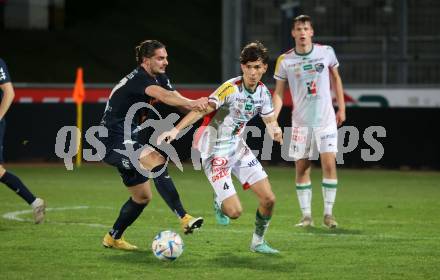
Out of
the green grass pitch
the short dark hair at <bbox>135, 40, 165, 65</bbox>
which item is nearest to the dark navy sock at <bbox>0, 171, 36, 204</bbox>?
the green grass pitch

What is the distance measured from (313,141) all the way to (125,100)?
2901 mm

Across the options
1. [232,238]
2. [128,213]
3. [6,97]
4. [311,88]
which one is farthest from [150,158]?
[311,88]

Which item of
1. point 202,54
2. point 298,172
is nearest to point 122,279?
point 298,172

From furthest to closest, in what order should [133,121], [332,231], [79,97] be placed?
1. [79,97]
2. [332,231]
3. [133,121]

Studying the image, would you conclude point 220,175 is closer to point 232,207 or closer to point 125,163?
point 232,207

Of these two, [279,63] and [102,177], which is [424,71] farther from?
[279,63]

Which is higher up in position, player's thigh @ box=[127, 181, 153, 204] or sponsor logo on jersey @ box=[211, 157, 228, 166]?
sponsor logo on jersey @ box=[211, 157, 228, 166]

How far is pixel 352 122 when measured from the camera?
1878cm

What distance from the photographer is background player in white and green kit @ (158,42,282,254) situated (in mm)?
9195

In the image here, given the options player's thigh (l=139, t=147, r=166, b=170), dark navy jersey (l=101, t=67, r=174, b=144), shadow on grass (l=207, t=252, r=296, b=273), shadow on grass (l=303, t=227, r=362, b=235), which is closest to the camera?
shadow on grass (l=207, t=252, r=296, b=273)

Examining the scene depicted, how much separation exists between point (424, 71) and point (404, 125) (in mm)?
3638

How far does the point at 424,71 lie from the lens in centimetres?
2200

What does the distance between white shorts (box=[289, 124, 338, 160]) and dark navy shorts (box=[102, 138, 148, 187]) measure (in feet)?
8.72

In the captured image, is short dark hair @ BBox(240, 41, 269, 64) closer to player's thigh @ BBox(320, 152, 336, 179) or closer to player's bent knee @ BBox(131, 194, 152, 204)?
player's bent knee @ BBox(131, 194, 152, 204)
